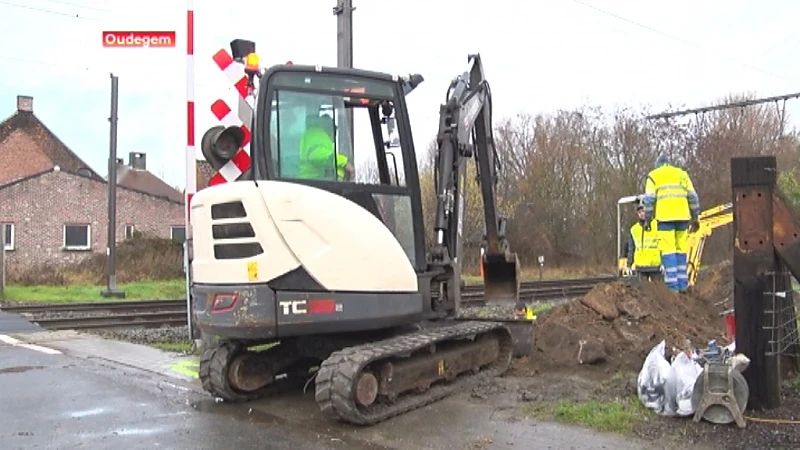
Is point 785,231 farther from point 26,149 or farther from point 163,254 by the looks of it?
point 26,149

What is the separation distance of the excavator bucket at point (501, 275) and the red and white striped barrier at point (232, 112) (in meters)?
2.98

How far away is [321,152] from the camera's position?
667 cm

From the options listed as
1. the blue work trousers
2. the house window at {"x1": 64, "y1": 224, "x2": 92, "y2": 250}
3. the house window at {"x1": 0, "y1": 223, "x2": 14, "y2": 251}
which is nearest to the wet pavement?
the blue work trousers

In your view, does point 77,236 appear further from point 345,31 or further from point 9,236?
point 345,31

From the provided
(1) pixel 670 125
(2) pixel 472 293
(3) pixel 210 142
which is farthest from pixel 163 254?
(3) pixel 210 142

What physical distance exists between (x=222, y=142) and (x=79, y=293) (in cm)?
1879

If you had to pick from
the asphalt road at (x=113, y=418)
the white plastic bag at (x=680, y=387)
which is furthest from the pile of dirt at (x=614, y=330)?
the asphalt road at (x=113, y=418)

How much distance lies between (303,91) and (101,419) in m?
3.26

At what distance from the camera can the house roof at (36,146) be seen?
151 feet

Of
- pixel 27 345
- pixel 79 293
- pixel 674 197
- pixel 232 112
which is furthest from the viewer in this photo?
pixel 79 293

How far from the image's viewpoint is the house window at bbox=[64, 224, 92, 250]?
3659cm

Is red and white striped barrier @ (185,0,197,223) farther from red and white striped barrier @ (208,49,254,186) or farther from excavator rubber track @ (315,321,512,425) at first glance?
excavator rubber track @ (315,321,512,425)

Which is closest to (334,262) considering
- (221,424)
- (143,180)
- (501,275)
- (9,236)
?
(221,424)

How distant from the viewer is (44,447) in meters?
5.65
